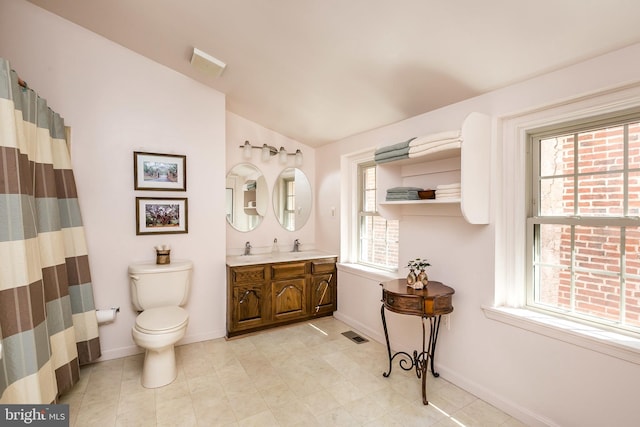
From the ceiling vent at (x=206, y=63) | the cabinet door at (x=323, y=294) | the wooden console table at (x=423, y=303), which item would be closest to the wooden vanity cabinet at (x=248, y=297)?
the cabinet door at (x=323, y=294)

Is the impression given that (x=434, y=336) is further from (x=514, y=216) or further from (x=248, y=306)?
(x=248, y=306)

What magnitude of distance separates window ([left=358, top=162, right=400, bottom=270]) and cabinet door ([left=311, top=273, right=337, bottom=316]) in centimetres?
45

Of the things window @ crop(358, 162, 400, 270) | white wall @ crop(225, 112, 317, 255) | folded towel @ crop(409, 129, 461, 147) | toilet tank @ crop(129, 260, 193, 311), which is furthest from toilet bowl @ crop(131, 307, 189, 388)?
folded towel @ crop(409, 129, 461, 147)

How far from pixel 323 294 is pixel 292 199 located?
1249 mm

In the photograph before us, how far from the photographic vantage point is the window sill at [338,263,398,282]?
294cm

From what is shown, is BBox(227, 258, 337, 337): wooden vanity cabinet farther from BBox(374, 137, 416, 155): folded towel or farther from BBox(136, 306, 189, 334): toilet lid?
BBox(374, 137, 416, 155): folded towel

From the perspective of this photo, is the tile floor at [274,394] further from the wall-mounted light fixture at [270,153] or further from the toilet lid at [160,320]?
the wall-mounted light fixture at [270,153]

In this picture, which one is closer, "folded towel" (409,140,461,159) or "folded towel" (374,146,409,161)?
"folded towel" (409,140,461,159)

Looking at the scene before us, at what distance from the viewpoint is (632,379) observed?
1.48 m

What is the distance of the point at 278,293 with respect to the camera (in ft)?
10.8

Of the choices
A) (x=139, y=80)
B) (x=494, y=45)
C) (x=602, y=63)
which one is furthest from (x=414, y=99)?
(x=139, y=80)

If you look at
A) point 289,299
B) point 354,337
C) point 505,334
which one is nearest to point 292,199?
point 289,299

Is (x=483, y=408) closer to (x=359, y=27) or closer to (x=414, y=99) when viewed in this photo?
(x=414, y=99)

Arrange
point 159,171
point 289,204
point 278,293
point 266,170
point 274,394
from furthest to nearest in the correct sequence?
1. point 289,204
2. point 266,170
3. point 278,293
4. point 159,171
5. point 274,394
